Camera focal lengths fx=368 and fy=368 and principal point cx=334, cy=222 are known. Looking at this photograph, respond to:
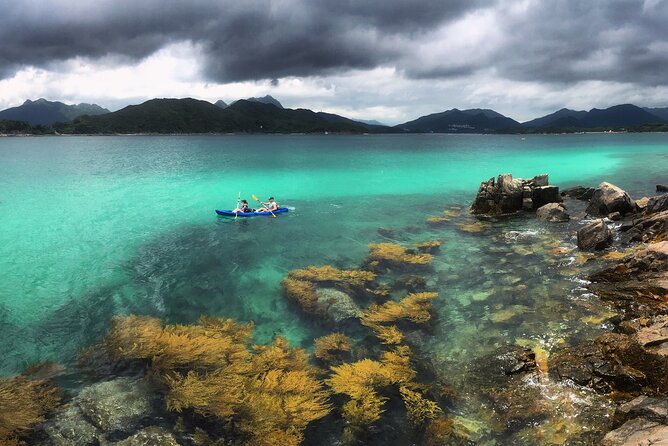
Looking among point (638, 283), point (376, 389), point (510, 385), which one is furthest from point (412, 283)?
point (638, 283)

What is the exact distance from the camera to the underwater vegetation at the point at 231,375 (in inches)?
410

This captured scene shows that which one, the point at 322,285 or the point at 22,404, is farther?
the point at 322,285

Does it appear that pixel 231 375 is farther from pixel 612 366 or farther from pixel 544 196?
pixel 544 196

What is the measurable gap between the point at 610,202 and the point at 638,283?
1800 centimetres

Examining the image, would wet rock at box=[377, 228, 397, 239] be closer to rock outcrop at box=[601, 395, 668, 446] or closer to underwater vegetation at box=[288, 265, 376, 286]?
underwater vegetation at box=[288, 265, 376, 286]

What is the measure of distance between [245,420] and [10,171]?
90110 millimetres

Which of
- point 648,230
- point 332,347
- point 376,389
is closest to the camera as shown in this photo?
point 376,389

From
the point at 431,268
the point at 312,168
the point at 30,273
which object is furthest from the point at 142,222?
the point at 312,168

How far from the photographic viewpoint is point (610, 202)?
30906mm

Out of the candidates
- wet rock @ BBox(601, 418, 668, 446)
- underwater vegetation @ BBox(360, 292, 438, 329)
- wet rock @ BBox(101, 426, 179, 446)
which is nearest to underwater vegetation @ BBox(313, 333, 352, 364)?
underwater vegetation @ BBox(360, 292, 438, 329)

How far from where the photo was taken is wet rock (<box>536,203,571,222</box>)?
102ft

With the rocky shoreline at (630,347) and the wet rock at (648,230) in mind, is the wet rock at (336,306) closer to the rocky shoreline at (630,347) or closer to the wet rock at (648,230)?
the rocky shoreline at (630,347)

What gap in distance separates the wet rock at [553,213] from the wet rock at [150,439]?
31857 millimetres

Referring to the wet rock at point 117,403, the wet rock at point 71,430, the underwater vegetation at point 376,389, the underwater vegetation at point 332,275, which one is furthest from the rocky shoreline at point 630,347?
the wet rock at point 71,430
